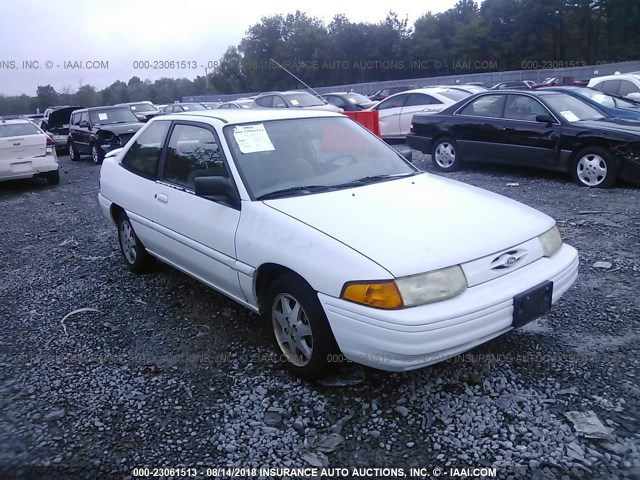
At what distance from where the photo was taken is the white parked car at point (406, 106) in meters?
13.1

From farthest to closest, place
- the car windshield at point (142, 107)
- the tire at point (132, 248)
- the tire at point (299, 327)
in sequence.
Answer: the car windshield at point (142, 107), the tire at point (132, 248), the tire at point (299, 327)

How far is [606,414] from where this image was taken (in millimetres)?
2725

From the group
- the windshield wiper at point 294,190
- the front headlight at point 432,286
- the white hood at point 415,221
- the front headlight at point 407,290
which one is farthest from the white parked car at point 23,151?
the front headlight at point 432,286

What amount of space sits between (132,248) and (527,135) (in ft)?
20.1

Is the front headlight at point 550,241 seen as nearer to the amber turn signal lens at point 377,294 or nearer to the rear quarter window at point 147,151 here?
the amber turn signal lens at point 377,294

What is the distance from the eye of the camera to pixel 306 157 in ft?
12.4

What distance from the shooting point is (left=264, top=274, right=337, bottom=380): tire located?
9.48ft

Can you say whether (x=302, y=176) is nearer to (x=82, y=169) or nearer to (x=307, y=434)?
(x=307, y=434)

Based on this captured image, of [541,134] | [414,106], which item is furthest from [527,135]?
[414,106]

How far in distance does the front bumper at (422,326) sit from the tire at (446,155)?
7.00 meters

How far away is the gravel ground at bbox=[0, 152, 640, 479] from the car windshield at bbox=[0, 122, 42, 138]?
7.39 metres

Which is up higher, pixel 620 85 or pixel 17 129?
pixel 620 85

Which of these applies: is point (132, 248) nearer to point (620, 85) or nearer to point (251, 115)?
point (251, 115)

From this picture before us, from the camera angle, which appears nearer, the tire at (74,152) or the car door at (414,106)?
the car door at (414,106)
